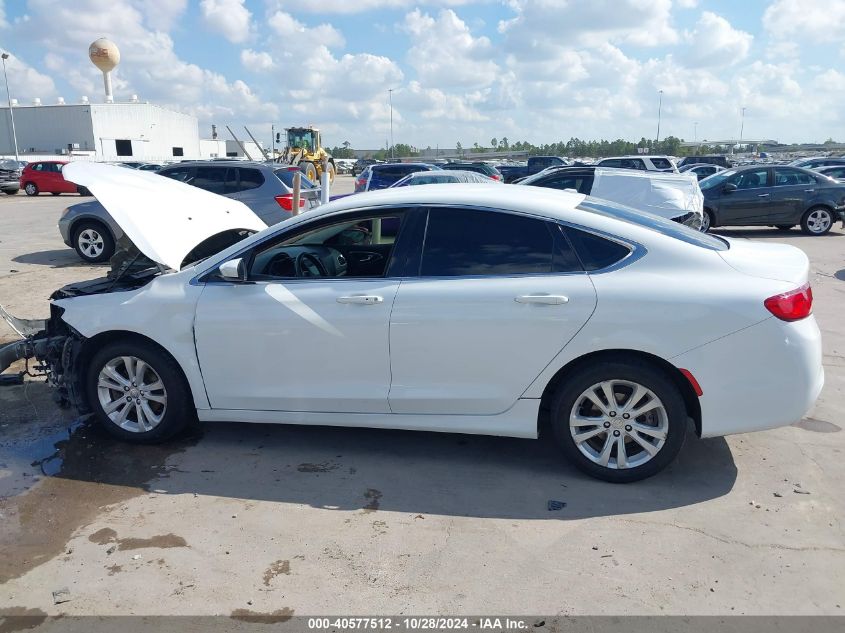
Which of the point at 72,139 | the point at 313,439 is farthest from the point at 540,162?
the point at 72,139

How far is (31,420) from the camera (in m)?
5.02

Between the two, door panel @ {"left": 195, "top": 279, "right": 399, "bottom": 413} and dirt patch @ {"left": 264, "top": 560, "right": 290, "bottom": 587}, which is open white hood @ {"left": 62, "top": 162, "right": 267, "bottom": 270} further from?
dirt patch @ {"left": 264, "top": 560, "right": 290, "bottom": 587}

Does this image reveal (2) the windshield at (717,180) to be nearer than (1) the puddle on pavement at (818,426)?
No

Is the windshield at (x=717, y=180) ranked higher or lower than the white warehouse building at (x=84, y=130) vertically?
lower

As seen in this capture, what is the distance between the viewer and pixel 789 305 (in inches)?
143

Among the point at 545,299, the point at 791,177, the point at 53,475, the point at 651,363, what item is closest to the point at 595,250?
the point at 545,299

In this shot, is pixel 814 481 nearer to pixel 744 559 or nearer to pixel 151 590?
pixel 744 559

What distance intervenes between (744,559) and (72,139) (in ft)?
237

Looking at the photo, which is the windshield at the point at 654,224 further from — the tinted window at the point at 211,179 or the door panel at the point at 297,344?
the tinted window at the point at 211,179

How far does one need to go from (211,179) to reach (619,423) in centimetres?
984

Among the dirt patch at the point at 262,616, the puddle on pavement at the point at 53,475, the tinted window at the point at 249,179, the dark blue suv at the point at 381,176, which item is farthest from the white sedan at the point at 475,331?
the dark blue suv at the point at 381,176

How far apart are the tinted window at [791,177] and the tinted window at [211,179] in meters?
12.0

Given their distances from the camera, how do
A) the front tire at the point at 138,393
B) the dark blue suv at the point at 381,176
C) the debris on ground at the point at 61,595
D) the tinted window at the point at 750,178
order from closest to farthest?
the debris on ground at the point at 61,595 < the front tire at the point at 138,393 < the tinted window at the point at 750,178 < the dark blue suv at the point at 381,176

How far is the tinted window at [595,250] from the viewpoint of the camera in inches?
151
